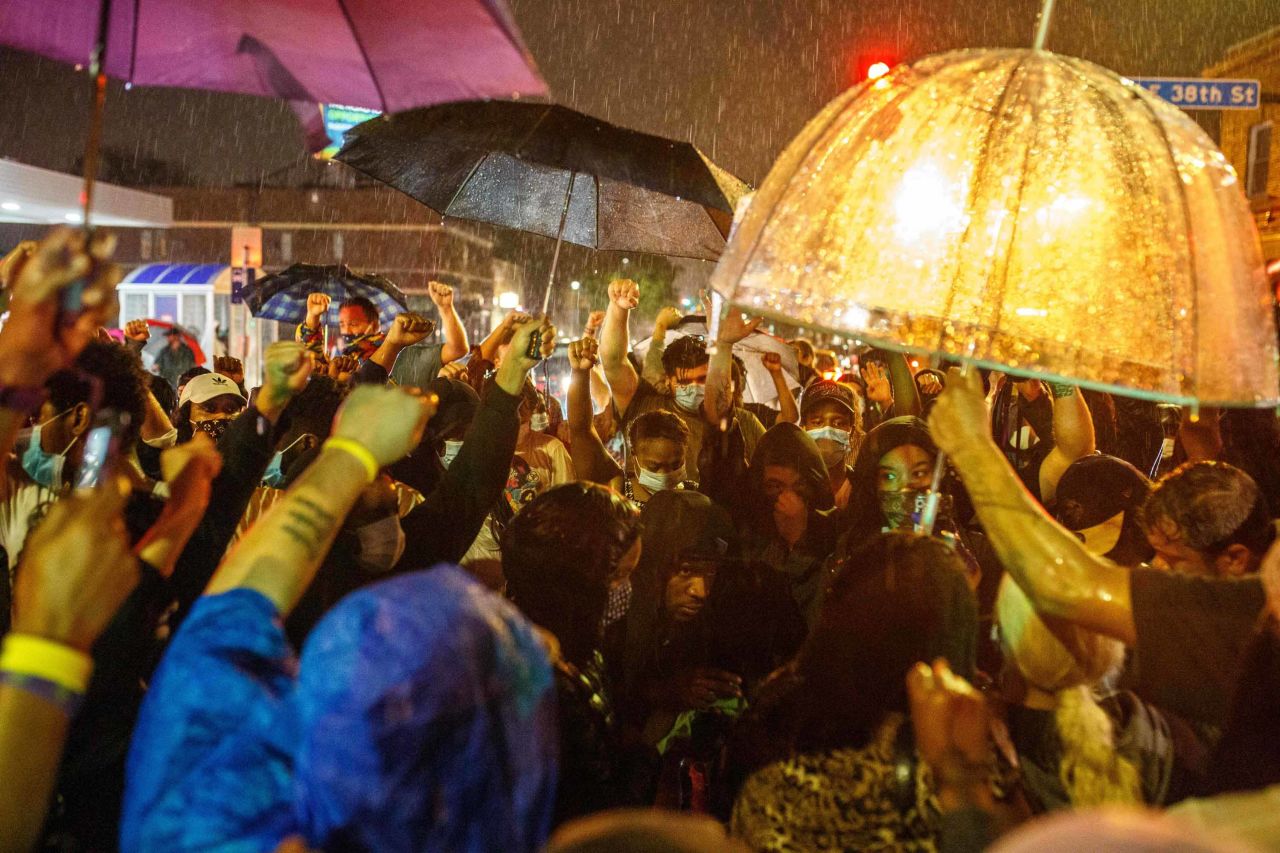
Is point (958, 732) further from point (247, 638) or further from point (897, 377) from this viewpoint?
point (897, 377)

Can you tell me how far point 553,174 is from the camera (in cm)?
610

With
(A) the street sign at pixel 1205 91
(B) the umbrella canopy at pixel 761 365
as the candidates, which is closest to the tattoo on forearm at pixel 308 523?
(B) the umbrella canopy at pixel 761 365

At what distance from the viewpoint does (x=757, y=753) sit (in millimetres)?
2486

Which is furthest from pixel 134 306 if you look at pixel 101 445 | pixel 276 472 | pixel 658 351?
pixel 101 445

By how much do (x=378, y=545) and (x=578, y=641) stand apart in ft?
2.28

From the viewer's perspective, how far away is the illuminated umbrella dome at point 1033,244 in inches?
97.3

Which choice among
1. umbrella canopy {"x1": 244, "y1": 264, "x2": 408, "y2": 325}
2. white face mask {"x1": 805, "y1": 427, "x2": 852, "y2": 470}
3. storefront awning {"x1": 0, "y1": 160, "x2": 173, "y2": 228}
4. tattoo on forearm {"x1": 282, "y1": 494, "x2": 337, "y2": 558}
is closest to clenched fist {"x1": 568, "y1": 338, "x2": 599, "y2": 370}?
white face mask {"x1": 805, "y1": 427, "x2": 852, "y2": 470}

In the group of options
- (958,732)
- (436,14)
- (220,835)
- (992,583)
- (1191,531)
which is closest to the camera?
(220,835)

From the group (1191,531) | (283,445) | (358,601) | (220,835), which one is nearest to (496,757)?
(358,601)

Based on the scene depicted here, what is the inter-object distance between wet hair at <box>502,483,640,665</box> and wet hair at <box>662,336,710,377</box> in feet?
10.5

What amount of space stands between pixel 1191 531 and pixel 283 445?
331 centimetres

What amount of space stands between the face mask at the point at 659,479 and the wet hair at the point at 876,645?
8.40 ft

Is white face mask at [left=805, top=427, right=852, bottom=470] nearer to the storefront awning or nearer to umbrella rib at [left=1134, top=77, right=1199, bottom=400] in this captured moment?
umbrella rib at [left=1134, top=77, right=1199, bottom=400]

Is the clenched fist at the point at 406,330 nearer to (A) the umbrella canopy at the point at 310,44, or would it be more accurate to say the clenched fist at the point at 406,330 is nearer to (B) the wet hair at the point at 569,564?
(A) the umbrella canopy at the point at 310,44
